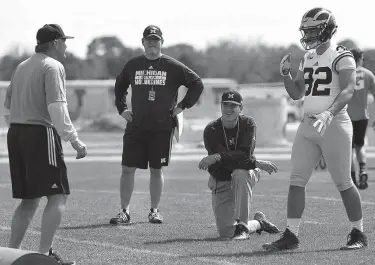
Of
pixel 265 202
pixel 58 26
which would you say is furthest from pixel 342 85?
pixel 265 202

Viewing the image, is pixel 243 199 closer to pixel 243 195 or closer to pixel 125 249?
pixel 243 195

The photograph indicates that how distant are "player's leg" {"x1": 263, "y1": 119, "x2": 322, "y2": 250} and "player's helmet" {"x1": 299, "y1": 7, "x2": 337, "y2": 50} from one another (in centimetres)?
65

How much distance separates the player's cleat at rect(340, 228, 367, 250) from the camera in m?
7.80

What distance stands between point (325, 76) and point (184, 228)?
7.60ft

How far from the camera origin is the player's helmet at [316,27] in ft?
25.3

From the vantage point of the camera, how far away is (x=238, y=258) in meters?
7.40

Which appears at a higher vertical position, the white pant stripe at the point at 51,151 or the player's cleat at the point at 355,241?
the white pant stripe at the point at 51,151

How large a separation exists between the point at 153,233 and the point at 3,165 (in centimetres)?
1172

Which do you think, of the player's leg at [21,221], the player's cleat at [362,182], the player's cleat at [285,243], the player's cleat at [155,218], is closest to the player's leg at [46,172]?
the player's leg at [21,221]

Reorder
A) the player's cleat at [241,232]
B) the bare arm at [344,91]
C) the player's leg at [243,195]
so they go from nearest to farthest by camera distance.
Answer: the bare arm at [344,91]
the player's cleat at [241,232]
the player's leg at [243,195]

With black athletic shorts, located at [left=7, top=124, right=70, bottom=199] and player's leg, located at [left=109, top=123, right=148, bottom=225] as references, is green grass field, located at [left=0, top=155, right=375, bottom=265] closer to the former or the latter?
player's leg, located at [left=109, top=123, right=148, bottom=225]

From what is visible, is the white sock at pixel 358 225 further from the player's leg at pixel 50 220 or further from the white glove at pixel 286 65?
the player's leg at pixel 50 220

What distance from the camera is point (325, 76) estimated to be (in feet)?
25.5

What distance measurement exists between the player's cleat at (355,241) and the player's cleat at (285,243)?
1.30ft
